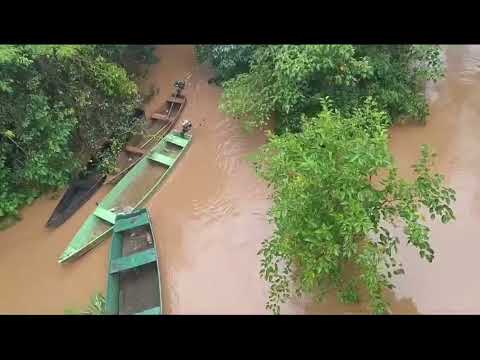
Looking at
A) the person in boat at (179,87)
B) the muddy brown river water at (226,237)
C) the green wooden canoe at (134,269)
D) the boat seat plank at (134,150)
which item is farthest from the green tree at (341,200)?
the person in boat at (179,87)

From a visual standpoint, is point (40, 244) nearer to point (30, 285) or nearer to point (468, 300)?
point (30, 285)

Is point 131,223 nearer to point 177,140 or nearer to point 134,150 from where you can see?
point 134,150

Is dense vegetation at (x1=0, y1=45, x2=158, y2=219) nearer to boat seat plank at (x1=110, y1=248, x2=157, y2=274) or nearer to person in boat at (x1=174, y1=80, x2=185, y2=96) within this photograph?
person in boat at (x1=174, y1=80, x2=185, y2=96)

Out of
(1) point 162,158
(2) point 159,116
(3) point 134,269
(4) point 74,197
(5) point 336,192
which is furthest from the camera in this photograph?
(2) point 159,116

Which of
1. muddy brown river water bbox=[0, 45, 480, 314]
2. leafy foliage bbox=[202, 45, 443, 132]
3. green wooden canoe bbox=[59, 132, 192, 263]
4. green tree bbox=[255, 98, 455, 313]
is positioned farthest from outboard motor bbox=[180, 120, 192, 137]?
green tree bbox=[255, 98, 455, 313]

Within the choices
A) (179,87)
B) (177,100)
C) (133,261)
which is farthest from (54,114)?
(133,261)

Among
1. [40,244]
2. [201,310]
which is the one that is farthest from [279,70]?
[40,244]

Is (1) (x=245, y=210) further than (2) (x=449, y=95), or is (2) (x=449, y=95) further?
(2) (x=449, y=95)
